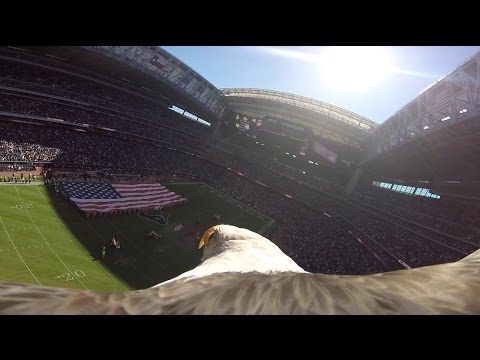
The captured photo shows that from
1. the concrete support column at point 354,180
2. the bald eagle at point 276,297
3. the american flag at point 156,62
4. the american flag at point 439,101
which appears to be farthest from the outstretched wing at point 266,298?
the concrete support column at point 354,180

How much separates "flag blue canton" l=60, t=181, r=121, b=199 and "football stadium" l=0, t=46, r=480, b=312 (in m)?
0.23

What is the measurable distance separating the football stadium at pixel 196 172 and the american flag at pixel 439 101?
113 millimetres

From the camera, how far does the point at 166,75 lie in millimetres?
50594

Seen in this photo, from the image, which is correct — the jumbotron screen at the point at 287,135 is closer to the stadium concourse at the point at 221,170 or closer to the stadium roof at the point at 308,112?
the stadium roof at the point at 308,112

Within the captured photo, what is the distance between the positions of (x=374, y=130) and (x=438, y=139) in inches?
748

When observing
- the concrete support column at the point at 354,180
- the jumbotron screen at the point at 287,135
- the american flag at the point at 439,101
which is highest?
the american flag at the point at 439,101

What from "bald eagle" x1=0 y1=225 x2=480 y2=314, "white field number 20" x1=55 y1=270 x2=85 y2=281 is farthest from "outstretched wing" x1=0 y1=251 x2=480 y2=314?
"white field number 20" x1=55 y1=270 x2=85 y2=281

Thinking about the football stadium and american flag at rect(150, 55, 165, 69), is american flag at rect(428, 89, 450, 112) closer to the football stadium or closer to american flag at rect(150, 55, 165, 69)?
the football stadium

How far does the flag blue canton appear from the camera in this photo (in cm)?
2878

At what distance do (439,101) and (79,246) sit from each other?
1207 inches

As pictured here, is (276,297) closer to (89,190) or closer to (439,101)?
(439,101)

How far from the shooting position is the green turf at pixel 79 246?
18609 millimetres

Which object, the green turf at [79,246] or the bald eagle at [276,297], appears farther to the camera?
the green turf at [79,246]
